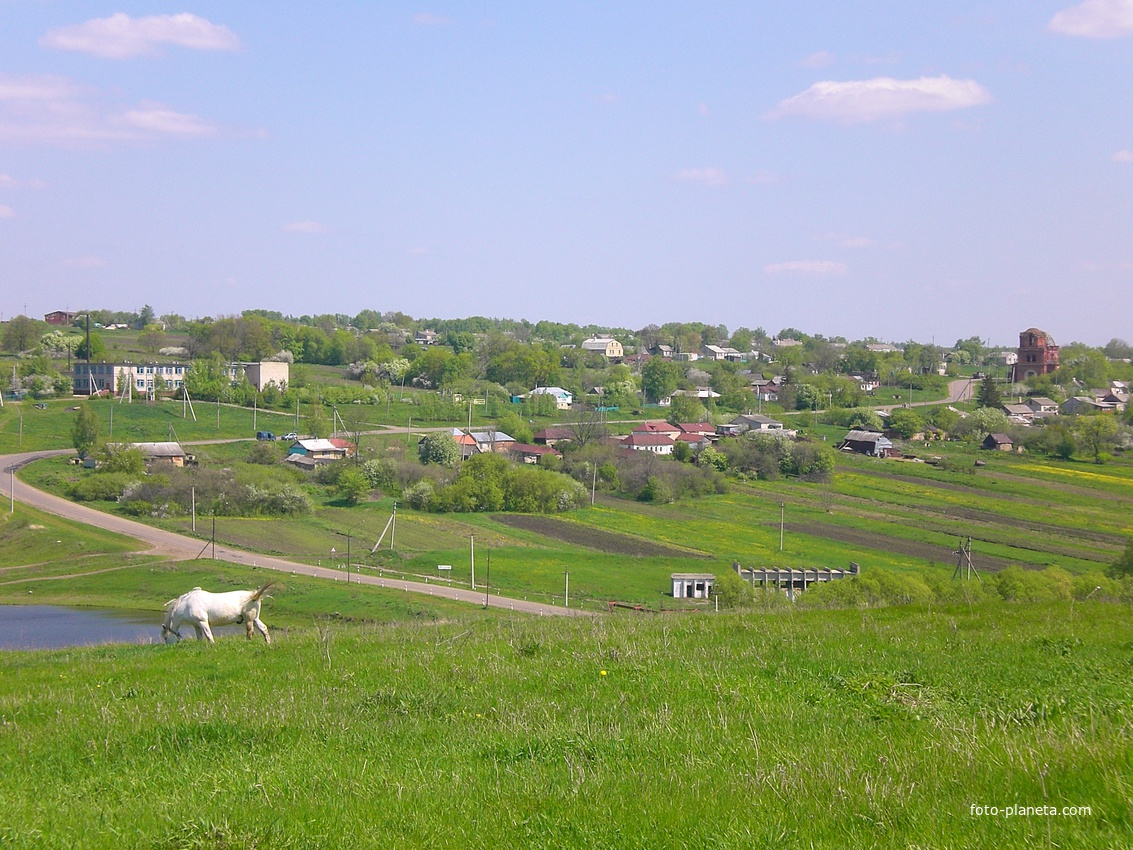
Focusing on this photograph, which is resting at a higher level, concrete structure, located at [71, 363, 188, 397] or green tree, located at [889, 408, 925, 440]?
concrete structure, located at [71, 363, 188, 397]

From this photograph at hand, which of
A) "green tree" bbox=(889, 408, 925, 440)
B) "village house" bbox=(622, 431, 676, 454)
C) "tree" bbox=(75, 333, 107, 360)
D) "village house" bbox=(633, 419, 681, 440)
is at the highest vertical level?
"tree" bbox=(75, 333, 107, 360)

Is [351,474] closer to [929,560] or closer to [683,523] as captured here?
[683,523]

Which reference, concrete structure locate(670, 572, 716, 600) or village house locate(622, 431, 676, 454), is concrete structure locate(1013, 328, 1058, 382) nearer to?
village house locate(622, 431, 676, 454)

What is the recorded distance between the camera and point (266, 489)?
62594 millimetres

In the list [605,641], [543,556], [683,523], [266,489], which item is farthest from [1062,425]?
[605,641]

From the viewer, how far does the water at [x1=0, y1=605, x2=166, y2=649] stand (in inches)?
1156

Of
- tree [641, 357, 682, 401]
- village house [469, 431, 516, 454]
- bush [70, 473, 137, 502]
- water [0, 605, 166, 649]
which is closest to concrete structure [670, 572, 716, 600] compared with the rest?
water [0, 605, 166, 649]

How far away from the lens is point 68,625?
3347 cm

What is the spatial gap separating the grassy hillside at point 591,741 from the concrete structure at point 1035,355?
518 feet

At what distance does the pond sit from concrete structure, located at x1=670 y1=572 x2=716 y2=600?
885 inches

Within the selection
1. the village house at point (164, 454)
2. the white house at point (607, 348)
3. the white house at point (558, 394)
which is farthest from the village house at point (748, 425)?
the white house at point (607, 348)

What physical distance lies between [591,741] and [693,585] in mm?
40557

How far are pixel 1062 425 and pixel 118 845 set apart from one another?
352 ft

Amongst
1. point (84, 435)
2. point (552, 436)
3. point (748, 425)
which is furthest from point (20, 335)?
point (748, 425)
